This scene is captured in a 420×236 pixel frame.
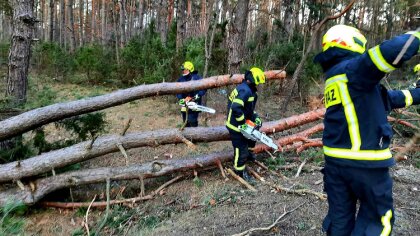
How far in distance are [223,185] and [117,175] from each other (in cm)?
177

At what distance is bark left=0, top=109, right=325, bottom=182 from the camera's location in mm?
5230

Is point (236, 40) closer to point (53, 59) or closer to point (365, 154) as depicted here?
point (365, 154)

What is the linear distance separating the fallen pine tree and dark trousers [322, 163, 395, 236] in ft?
10.6

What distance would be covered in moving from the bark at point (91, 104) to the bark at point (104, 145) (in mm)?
545

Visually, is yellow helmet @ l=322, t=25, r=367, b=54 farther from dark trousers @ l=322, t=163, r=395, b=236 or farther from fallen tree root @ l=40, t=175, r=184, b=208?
fallen tree root @ l=40, t=175, r=184, b=208

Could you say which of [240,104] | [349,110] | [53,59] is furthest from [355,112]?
[53,59]

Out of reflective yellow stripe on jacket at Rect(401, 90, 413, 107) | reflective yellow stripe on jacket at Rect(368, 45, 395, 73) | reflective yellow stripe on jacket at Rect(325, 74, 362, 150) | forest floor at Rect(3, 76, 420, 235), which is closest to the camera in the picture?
reflective yellow stripe on jacket at Rect(368, 45, 395, 73)

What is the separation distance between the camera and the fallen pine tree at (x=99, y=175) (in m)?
5.21

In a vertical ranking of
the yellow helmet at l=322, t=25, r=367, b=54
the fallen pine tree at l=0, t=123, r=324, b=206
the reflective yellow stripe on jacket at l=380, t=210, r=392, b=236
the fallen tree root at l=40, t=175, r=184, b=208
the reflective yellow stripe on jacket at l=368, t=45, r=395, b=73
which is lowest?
the fallen tree root at l=40, t=175, r=184, b=208

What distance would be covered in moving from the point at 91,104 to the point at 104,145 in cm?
79

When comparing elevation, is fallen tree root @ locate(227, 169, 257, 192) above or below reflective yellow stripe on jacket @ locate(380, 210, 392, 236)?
below

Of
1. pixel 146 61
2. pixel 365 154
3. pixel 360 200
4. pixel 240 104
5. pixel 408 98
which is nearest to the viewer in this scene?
pixel 365 154

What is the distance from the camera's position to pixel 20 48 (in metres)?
6.42

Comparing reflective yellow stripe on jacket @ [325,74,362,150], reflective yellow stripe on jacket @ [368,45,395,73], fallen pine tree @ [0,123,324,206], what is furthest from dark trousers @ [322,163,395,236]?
fallen pine tree @ [0,123,324,206]
